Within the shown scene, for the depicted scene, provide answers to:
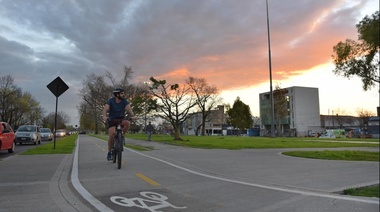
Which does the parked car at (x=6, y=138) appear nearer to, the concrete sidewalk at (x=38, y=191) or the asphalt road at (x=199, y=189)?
the asphalt road at (x=199, y=189)

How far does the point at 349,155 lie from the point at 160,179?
8270 millimetres

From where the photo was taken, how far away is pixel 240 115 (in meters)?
89.2

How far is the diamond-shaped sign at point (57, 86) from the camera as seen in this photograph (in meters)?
16.2

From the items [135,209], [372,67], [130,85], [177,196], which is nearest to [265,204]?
[177,196]

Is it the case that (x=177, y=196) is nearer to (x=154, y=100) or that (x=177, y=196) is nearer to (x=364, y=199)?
(x=364, y=199)

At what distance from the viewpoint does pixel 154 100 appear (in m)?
30.7

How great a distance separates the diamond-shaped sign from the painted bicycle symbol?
41.1 feet

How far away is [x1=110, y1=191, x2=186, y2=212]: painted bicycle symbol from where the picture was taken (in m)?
4.83

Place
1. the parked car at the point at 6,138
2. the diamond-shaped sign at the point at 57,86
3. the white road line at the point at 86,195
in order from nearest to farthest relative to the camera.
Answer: the white road line at the point at 86,195 < the parked car at the point at 6,138 < the diamond-shaped sign at the point at 57,86

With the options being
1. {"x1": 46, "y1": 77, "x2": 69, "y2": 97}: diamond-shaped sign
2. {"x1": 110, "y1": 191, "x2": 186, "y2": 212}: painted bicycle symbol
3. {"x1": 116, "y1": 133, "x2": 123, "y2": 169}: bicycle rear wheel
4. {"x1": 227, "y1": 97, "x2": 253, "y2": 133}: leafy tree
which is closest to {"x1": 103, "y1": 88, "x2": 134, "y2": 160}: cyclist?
{"x1": 116, "y1": 133, "x2": 123, "y2": 169}: bicycle rear wheel

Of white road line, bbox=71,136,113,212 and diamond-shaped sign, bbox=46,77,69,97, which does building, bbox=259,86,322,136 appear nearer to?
diamond-shaped sign, bbox=46,77,69,97

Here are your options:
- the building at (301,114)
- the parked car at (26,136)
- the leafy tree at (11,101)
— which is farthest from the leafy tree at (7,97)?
the building at (301,114)

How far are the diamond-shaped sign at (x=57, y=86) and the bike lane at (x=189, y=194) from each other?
969 cm

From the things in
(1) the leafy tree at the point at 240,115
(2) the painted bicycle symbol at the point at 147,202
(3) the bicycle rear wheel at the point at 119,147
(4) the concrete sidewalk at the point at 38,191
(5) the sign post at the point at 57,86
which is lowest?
(2) the painted bicycle symbol at the point at 147,202
